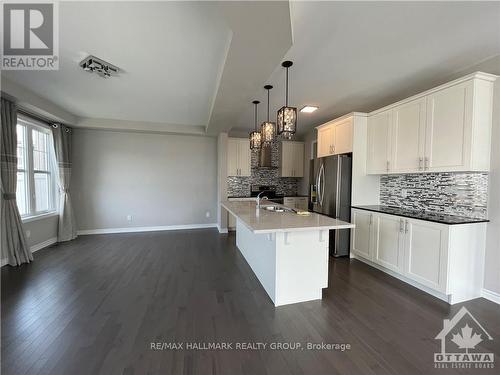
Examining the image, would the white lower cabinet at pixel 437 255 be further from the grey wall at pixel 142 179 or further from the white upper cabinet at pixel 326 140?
the grey wall at pixel 142 179

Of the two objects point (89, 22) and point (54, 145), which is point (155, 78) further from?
point (54, 145)

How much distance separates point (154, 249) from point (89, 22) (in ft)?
11.2

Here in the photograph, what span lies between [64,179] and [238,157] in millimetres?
3787

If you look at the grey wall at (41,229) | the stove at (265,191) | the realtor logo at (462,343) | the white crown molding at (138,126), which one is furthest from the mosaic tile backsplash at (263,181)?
the realtor logo at (462,343)

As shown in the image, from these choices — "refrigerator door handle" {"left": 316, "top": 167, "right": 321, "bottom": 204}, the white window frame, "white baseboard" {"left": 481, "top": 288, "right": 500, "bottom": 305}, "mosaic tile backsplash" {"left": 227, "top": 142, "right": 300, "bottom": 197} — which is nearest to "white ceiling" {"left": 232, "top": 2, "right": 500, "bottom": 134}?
"refrigerator door handle" {"left": 316, "top": 167, "right": 321, "bottom": 204}

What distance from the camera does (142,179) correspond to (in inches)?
211

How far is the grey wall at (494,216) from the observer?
7.54ft

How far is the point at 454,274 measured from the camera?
231cm

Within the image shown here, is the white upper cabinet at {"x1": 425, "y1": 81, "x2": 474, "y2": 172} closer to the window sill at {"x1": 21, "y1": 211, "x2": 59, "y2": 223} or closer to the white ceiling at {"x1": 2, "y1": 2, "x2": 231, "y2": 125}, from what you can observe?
the white ceiling at {"x1": 2, "y1": 2, "x2": 231, "y2": 125}

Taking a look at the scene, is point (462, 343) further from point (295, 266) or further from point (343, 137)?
point (343, 137)

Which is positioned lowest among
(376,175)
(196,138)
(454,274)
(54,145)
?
(454,274)

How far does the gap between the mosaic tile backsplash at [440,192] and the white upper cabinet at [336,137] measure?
87cm

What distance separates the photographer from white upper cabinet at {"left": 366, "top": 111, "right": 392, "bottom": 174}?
127 inches

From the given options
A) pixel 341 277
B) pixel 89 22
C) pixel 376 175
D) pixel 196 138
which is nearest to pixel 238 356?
pixel 341 277
